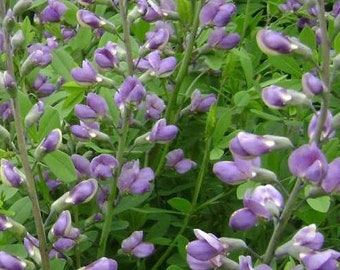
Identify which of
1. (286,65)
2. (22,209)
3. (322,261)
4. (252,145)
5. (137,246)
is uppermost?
(252,145)

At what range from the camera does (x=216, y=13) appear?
213 cm

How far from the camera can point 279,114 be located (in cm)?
226

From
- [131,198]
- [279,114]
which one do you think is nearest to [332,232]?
[279,114]

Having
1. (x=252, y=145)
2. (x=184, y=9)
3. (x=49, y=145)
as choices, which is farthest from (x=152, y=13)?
(x=252, y=145)

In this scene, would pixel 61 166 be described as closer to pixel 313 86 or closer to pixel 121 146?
pixel 121 146

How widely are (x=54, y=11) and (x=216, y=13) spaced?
1.73 ft

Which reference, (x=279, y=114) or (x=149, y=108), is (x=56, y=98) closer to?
(x=149, y=108)

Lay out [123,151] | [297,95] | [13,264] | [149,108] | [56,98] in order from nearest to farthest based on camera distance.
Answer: [297,95]
[13,264]
[123,151]
[149,108]
[56,98]

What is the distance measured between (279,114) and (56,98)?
0.59 metres

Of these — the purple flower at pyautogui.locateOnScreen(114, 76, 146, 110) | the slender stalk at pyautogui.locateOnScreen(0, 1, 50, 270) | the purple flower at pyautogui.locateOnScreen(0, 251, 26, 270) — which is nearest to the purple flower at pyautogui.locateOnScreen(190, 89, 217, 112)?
the purple flower at pyautogui.locateOnScreen(114, 76, 146, 110)

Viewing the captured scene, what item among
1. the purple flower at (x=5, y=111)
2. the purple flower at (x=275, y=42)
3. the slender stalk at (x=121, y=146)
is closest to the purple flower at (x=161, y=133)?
the slender stalk at (x=121, y=146)

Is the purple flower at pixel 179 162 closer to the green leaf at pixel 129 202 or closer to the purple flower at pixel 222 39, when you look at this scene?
the green leaf at pixel 129 202

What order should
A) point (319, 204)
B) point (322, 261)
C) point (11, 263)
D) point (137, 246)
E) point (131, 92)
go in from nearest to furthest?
point (322, 261)
point (11, 263)
point (319, 204)
point (131, 92)
point (137, 246)

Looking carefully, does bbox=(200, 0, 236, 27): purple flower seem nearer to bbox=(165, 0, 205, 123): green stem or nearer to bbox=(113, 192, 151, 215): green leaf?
bbox=(165, 0, 205, 123): green stem
